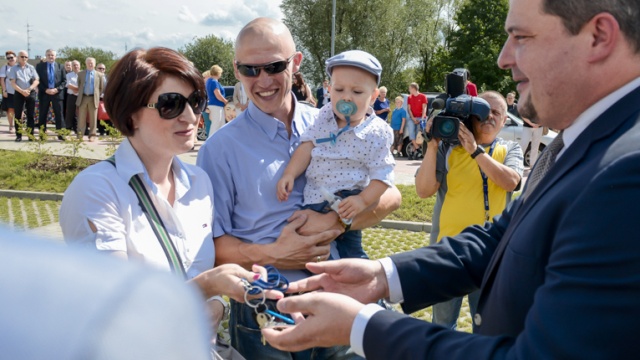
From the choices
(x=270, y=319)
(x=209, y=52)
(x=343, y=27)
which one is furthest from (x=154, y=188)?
(x=209, y=52)

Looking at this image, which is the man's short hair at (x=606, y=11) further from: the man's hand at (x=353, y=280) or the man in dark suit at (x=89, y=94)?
the man in dark suit at (x=89, y=94)

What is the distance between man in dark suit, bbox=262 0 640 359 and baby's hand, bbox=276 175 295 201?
0.99 metres

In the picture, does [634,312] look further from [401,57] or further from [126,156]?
[401,57]

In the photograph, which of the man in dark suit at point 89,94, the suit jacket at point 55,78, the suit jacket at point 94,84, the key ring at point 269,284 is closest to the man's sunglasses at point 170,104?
the key ring at point 269,284

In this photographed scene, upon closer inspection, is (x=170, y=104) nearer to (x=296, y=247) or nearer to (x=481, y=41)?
(x=296, y=247)

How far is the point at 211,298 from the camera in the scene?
2236 mm

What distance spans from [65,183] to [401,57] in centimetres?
3750

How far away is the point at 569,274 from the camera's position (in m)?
1.28

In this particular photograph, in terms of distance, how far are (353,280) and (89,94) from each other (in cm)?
1533

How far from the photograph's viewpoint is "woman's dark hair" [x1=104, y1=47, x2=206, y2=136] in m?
2.35

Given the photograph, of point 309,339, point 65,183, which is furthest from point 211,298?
point 65,183

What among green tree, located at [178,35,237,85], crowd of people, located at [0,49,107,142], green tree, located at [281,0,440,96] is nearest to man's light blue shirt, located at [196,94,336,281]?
crowd of people, located at [0,49,107,142]

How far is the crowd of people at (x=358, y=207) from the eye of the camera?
1284 mm

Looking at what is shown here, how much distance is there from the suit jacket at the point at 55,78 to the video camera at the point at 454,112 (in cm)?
1437
